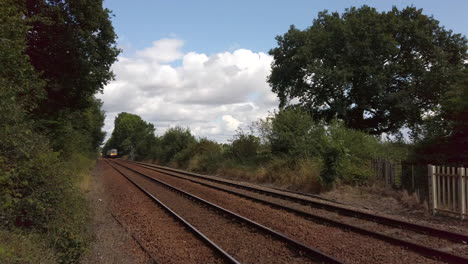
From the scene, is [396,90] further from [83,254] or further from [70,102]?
[83,254]

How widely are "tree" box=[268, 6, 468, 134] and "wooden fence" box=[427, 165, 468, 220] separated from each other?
60.5 feet

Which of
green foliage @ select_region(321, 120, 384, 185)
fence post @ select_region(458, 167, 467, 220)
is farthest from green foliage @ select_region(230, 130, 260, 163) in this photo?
fence post @ select_region(458, 167, 467, 220)

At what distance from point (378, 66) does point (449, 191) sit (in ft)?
68.3

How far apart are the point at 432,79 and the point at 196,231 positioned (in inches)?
1018

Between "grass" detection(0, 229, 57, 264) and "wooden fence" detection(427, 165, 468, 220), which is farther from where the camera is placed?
"wooden fence" detection(427, 165, 468, 220)

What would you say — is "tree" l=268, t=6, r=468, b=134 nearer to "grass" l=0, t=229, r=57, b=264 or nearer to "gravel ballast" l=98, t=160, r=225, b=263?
"gravel ballast" l=98, t=160, r=225, b=263

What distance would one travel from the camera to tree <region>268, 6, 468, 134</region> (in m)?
29.0

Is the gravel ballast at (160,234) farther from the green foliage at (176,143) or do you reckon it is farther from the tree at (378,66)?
the green foliage at (176,143)

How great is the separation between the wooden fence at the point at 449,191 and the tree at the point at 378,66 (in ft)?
60.5

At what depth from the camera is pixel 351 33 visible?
3031cm

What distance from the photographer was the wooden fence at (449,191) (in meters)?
9.90

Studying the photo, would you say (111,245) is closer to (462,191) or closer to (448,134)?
(462,191)

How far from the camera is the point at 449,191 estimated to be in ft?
34.6

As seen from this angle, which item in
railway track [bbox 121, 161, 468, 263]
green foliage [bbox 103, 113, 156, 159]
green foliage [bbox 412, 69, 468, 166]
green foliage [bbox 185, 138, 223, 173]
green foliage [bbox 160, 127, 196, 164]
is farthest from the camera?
green foliage [bbox 103, 113, 156, 159]
